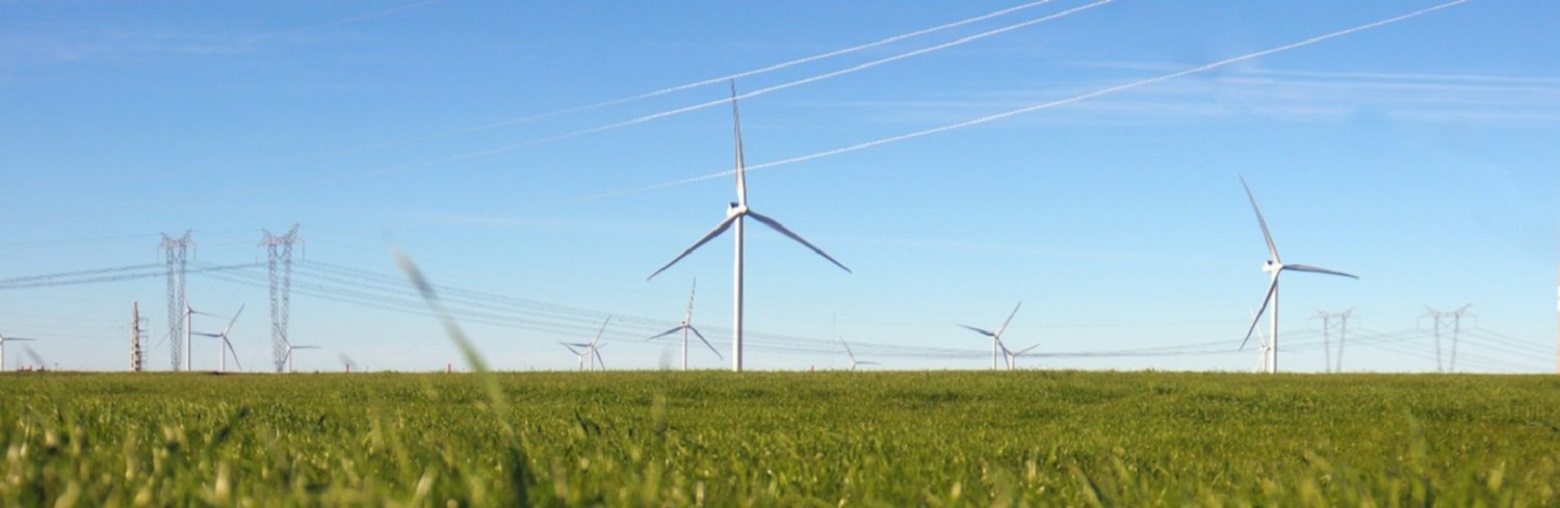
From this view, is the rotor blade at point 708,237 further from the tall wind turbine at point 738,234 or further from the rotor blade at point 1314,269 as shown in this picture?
the rotor blade at point 1314,269

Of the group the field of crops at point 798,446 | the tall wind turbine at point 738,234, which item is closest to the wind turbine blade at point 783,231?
the tall wind turbine at point 738,234

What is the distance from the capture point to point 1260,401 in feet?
91.1

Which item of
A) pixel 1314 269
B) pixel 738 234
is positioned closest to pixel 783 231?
pixel 738 234

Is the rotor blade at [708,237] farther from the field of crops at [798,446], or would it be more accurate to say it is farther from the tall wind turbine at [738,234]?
the field of crops at [798,446]

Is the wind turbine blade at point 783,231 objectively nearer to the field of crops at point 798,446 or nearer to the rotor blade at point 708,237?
the rotor blade at point 708,237

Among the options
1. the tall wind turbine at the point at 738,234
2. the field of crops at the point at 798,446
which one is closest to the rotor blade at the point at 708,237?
the tall wind turbine at the point at 738,234

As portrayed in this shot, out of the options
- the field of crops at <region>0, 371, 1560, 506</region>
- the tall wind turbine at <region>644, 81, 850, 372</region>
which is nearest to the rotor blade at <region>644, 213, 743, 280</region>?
the tall wind turbine at <region>644, 81, 850, 372</region>

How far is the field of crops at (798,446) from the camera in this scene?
493 centimetres

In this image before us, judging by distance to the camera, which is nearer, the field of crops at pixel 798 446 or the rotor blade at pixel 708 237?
the field of crops at pixel 798 446

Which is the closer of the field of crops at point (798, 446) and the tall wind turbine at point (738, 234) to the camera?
the field of crops at point (798, 446)

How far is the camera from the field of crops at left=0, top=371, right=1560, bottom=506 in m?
4.93

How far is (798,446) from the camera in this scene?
378 inches

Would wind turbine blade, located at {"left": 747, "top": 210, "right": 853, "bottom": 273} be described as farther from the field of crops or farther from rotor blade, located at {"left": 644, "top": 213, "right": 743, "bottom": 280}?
the field of crops

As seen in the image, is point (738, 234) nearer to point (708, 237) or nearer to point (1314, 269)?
point (708, 237)
